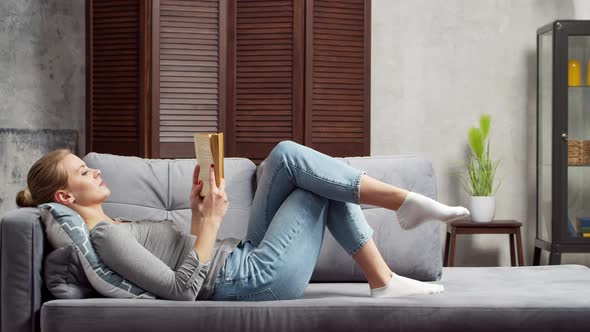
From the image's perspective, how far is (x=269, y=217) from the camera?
256 centimetres

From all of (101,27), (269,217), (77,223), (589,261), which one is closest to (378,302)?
(269,217)

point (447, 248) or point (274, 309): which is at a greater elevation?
point (274, 309)

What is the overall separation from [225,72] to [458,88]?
162 cm

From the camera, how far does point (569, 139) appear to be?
16.0 feet

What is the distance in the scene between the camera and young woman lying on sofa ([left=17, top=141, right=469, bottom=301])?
232 centimetres

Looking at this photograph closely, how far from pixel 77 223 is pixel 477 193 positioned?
326cm

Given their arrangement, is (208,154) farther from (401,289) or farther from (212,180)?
(401,289)

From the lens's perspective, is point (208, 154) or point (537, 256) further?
point (537, 256)

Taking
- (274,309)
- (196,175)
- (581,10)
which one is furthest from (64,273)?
(581,10)

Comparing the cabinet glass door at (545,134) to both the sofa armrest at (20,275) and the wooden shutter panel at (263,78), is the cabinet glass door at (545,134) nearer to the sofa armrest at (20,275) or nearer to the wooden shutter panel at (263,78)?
the wooden shutter panel at (263,78)

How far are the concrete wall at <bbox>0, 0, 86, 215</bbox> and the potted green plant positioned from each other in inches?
101

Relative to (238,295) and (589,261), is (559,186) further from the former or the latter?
(238,295)

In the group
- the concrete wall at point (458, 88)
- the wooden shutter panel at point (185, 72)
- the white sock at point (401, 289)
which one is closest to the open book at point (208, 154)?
the white sock at point (401, 289)

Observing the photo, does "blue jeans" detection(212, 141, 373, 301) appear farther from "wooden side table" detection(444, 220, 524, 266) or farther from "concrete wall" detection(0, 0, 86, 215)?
"concrete wall" detection(0, 0, 86, 215)
